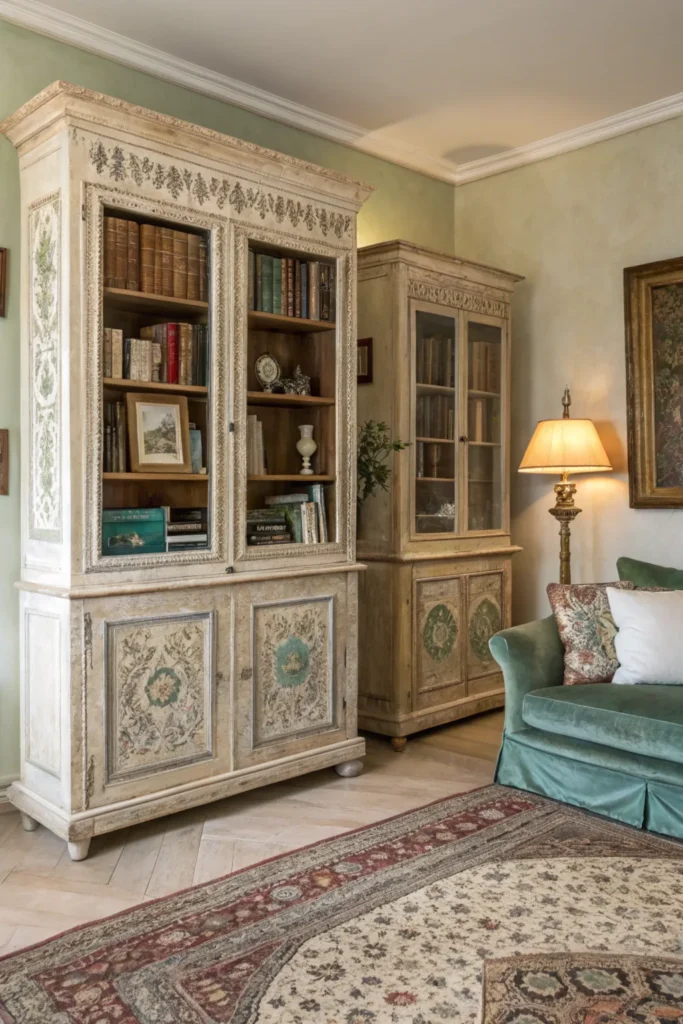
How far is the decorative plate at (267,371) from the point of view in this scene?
351 cm

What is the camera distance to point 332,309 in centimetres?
362

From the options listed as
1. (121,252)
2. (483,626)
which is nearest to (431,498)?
(483,626)

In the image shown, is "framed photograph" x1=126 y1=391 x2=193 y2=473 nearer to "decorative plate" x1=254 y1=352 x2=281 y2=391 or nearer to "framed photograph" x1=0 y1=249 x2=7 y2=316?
"decorative plate" x1=254 y1=352 x2=281 y2=391

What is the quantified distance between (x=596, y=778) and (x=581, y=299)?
2607 millimetres

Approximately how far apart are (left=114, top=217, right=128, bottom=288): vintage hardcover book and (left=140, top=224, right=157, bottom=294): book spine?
2.6 inches

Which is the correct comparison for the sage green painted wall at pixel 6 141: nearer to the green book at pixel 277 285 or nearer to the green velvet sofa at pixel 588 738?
the green book at pixel 277 285

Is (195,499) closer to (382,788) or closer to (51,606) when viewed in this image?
(51,606)

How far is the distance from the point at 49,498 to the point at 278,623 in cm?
100

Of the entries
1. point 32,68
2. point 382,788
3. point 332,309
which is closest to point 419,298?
point 332,309

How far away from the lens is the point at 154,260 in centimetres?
307

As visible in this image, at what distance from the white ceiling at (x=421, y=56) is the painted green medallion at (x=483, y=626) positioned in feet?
8.15

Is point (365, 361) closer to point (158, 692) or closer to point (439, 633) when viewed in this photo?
point (439, 633)

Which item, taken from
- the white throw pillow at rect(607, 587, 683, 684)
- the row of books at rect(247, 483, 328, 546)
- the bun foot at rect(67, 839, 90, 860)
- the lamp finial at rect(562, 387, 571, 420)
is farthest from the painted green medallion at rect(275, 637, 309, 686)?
the lamp finial at rect(562, 387, 571, 420)

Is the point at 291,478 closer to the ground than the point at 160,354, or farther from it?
closer to the ground
